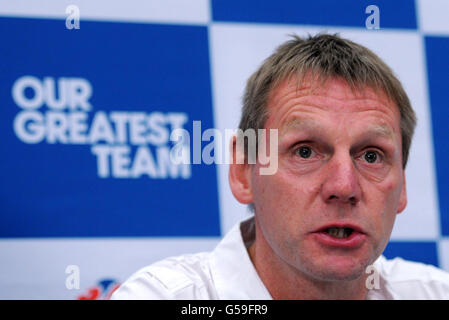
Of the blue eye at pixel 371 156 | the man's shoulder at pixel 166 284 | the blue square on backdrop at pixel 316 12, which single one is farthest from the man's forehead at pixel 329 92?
the blue square on backdrop at pixel 316 12

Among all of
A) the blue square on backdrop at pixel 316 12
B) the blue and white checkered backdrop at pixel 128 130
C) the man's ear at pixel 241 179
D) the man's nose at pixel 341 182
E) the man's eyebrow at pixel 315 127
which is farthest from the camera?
the blue square on backdrop at pixel 316 12

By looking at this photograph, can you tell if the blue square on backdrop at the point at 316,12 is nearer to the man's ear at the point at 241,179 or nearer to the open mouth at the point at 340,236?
the man's ear at the point at 241,179

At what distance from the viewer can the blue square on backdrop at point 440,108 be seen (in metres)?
1.83

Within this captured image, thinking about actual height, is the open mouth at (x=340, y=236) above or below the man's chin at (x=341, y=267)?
above

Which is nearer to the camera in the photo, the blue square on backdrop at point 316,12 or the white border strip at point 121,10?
the white border strip at point 121,10

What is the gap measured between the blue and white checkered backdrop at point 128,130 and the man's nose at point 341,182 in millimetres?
590

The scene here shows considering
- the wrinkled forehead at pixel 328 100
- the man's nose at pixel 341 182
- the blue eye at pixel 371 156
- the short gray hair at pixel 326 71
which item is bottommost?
the man's nose at pixel 341 182

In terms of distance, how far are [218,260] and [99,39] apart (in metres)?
0.70

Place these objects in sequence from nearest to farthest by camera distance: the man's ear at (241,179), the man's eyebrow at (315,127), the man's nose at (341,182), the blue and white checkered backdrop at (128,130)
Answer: the man's nose at (341,182) < the man's eyebrow at (315,127) < the man's ear at (241,179) < the blue and white checkered backdrop at (128,130)

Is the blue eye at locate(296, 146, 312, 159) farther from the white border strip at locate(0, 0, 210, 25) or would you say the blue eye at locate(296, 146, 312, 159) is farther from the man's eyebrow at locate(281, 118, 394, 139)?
the white border strip at locate(0, 0, 210, 25)

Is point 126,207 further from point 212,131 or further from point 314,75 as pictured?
point 314,75
